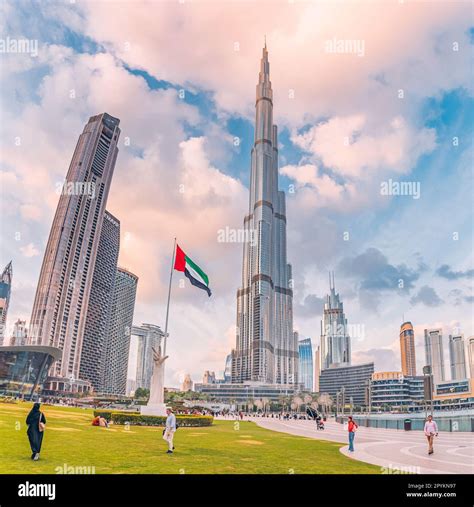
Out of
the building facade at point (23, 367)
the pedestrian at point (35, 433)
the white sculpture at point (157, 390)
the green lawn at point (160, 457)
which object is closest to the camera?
the green lawn at point (160, 457)

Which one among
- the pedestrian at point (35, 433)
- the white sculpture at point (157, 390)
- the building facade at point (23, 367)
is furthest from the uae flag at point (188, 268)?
the building facade at point (23, 367)

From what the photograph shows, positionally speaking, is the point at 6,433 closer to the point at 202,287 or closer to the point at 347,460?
the point at 347,460

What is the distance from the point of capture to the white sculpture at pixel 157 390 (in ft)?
118

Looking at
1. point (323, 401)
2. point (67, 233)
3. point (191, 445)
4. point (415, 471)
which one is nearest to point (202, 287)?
point (191, 445)

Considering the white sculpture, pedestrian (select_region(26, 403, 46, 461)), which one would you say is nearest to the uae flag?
the white sculpture

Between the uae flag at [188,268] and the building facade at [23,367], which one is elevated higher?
the uae flag at [188,268]

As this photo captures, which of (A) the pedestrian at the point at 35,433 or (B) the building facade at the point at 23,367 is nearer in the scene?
(A) the pedestrian at the point at 35,433

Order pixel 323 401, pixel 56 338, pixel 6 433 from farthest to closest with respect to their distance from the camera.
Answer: pixel 56 338
pixel 323 401
pixel 6 433

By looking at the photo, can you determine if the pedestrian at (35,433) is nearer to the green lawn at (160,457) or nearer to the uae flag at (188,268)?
the green lawn at (160,457)

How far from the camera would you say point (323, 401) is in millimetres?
170125

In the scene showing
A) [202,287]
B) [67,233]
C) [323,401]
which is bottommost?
[323,401]

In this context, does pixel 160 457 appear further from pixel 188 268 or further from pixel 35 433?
pixel 188 268

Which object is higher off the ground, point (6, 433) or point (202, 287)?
point (202, 287)
